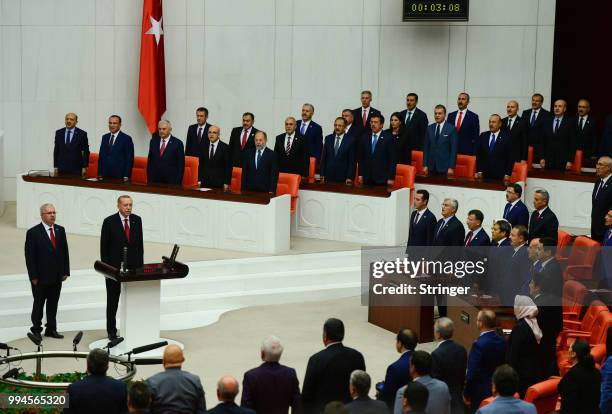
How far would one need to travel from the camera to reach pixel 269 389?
6746mm

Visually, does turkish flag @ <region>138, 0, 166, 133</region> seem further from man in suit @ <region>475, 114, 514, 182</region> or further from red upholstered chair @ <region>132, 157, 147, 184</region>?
man in suit @ <region>475, 114, 514, 182</region>

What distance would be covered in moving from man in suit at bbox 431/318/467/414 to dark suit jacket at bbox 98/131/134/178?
8.32 meters

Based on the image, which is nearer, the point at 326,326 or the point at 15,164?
the point at 326,326

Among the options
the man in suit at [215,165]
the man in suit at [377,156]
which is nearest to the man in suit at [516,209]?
the man in suit at [377,156]

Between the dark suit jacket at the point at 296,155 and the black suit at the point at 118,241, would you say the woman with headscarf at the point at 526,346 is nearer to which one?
the black suit at the point at 118,241

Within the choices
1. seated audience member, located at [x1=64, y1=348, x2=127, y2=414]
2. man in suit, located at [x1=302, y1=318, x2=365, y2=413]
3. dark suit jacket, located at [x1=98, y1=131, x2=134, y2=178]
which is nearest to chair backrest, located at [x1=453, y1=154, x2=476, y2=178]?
dark suit jacket, located at [x1=98, y1=131, x2=134, y2=178]

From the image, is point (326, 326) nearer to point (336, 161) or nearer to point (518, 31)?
point (336, 161)

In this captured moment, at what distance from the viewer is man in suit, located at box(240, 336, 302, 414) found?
6738mm

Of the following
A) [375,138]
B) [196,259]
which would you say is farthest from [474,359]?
[375,138]

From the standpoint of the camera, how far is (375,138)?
48.6ft

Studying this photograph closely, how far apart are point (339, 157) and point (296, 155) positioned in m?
0.61

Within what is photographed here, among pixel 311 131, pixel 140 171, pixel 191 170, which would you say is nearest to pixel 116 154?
pixel 140 171

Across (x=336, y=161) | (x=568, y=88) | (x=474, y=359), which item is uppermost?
(x=568, y=88)

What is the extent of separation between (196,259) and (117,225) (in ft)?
9.32
